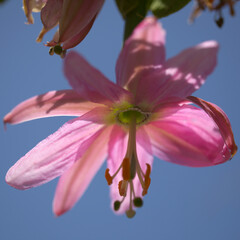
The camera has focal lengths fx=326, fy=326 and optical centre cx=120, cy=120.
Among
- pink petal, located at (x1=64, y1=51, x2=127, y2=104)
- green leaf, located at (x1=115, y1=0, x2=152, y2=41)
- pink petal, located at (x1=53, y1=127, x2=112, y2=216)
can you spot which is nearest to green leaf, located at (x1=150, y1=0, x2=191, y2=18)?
green leaf, located at (x1=115, y1=0, x2=152, y2=41)

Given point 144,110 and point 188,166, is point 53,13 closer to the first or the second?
point 144,110

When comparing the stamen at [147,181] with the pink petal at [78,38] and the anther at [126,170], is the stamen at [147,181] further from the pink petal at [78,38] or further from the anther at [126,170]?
the pink petal at [78,38]

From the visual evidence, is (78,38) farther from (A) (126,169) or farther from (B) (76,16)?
(A) (126,169)

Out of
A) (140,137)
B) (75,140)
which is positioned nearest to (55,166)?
(75,140)

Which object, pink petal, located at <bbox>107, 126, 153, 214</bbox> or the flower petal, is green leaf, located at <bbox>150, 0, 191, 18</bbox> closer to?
→ the flower petal

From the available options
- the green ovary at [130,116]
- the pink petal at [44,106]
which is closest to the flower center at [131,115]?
the green ovary at [130,116]
